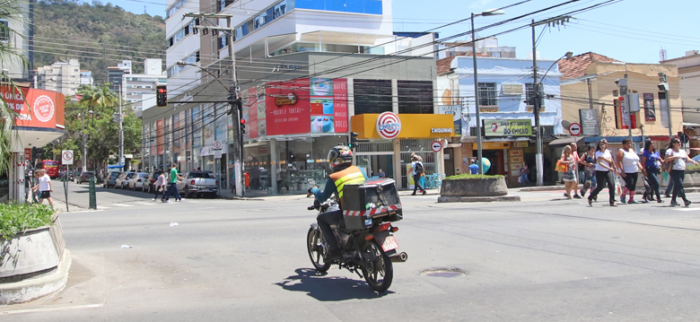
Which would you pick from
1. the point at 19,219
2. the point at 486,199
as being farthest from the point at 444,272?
the point at 486,199

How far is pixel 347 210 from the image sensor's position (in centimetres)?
614

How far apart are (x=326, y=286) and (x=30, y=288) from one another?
3.27m

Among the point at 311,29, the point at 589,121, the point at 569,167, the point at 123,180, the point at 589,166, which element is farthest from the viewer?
the point at 123,180

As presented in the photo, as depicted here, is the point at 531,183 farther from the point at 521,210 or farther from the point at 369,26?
the point at 521,210

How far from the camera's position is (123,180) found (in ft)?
144

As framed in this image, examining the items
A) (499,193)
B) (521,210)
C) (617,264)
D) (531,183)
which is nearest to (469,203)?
(499,193)

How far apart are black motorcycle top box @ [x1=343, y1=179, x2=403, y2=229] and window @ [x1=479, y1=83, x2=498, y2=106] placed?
3034cm

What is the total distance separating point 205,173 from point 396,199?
2714cm

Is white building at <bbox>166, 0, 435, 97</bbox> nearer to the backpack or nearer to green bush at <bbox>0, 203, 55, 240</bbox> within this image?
the backpack

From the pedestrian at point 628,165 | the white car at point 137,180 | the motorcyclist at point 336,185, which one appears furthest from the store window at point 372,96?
the motorcyclist at point 336,185

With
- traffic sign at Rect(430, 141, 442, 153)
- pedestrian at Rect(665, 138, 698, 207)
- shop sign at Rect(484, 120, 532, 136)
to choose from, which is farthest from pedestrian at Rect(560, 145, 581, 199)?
shop sign at Rect(484, 120, 532, 136)

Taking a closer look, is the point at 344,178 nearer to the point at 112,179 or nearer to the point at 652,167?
the point at 652,167

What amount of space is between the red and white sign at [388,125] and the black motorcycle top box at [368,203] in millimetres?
24946

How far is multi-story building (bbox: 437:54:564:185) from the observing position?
3484 centimetres
